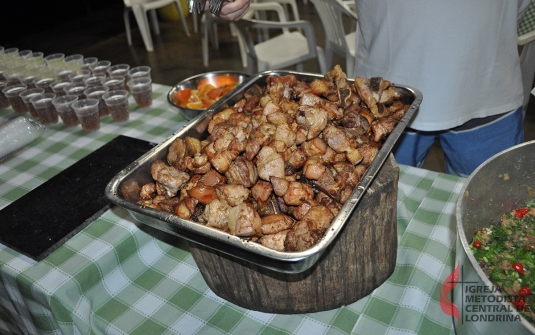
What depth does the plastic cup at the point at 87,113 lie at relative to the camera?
6.42 ft

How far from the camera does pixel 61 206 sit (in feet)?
4.76

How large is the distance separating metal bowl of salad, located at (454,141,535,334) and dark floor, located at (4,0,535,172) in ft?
13.0

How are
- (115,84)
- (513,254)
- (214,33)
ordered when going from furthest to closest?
(214,33), (115,84), (513,254)

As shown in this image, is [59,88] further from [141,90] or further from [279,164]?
[279,164]

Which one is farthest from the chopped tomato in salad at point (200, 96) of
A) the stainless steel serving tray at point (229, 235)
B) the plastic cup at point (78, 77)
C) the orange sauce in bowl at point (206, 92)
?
the stainless steel serving tray at point (229, 235)

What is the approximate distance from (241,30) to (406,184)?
272 cm

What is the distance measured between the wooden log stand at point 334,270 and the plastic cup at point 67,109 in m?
1.26

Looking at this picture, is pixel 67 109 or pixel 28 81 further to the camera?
pixel 28 81

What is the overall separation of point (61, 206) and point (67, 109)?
2.44 ft

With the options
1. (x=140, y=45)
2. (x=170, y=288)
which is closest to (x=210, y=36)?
(x=140, y=45)

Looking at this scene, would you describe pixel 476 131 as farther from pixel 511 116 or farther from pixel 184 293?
pixel 184 293

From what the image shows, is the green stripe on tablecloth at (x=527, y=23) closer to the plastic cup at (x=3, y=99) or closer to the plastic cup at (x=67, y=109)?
the plastic cup at (x=67, y=109)

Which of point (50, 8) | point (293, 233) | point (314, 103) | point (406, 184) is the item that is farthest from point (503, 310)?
point (50, 8)

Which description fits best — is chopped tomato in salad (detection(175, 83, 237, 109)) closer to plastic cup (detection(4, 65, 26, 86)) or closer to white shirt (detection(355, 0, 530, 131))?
white shirt (detection(355, 0, 530, 131))
